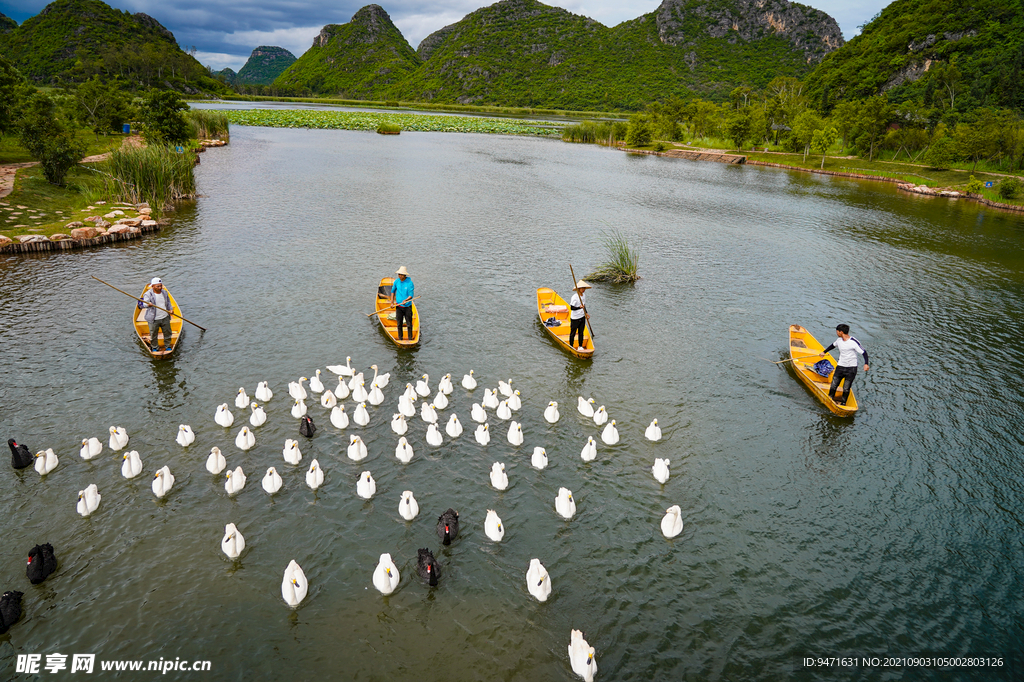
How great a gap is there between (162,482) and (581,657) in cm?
957

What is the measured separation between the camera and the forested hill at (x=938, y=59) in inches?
3374

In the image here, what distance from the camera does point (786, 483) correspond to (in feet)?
44.0

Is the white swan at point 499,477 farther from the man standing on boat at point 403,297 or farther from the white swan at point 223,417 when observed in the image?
the man standing on boat at point 403,297

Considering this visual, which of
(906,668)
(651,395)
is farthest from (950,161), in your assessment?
(906,668)

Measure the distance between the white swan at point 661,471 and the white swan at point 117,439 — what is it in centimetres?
1328

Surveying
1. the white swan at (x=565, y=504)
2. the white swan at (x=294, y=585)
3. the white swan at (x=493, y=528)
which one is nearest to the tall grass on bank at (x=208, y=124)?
the white swan at (x=294, y=585)

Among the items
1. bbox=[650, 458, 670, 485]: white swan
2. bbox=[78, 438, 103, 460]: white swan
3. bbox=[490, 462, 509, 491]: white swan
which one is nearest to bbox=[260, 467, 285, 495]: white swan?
bbox=[78, 438, 103, 460]: white swan

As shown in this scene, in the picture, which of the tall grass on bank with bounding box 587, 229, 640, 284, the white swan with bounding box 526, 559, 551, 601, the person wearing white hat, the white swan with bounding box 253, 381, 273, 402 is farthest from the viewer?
the tall grass on bank with bounding box 587, 229, 640, 284

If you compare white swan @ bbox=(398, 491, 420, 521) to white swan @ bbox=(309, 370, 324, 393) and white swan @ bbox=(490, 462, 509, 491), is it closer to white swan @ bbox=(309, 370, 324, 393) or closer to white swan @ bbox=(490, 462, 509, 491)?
white swan @ bbox=(490, 462, 509, 491)

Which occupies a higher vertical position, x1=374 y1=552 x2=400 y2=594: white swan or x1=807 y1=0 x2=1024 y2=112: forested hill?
x1=807 y1=0 x2=1024 y2=112: forested hill

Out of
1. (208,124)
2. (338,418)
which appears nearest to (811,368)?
(338,418)

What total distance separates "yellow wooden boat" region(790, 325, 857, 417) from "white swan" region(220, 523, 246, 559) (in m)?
16.4

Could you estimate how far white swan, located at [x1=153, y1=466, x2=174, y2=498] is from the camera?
11477 millimetres

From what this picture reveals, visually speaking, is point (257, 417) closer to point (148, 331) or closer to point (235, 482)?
point (235, 482)
